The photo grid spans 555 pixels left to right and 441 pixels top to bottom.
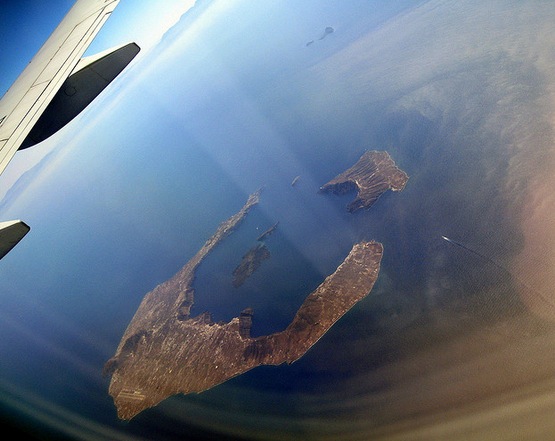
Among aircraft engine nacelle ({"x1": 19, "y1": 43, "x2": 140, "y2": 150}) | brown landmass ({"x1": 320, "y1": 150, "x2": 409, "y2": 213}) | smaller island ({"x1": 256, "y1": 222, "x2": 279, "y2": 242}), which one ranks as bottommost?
brown landmass ({"x1": 320, "y1": 150, "x2": 409, "y2": 213})

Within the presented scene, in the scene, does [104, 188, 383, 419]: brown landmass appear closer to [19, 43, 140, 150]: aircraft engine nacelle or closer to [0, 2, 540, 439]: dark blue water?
[0, 2, 540, 439]: dark blue water

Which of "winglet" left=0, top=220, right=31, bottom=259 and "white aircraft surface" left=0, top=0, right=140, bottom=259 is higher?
"white aircraft surface" left=0, top=0, right=140, bottom=259

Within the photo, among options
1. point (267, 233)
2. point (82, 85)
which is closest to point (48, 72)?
point (82, 85)

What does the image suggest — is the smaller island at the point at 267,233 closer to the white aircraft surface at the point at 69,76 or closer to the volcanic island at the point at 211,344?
the volcanic island at the point at 211,344

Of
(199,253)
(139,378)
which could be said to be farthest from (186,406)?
(199,253)

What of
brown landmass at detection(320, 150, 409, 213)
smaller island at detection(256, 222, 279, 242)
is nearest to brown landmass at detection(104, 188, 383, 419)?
brown landmass at detection(320, 150, 409, 213)

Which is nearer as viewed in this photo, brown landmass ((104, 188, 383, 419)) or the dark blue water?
the dark blue water

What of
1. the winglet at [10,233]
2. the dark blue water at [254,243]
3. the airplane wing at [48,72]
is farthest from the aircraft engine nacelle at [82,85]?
the dark blue water at [254,243]

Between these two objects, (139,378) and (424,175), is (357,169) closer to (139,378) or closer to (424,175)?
(424,175)
